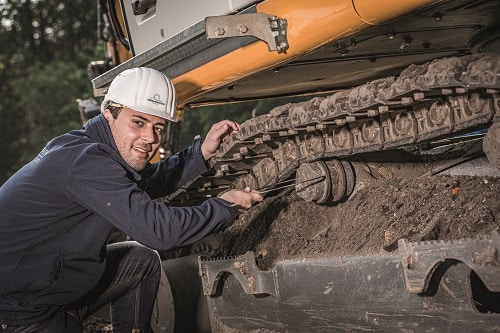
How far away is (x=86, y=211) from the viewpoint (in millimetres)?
3912

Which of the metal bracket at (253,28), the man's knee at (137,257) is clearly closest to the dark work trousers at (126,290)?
the man's knee at (137,257)

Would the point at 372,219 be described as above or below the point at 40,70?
below

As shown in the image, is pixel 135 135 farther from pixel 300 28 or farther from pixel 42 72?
pixel 42 72

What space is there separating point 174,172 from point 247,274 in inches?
30.9

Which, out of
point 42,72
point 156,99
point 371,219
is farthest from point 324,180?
point 42,72

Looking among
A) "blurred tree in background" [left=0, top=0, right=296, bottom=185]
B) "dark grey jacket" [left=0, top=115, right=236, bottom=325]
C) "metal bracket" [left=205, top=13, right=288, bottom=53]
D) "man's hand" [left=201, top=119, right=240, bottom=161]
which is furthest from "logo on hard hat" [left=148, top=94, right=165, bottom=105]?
"blurred tree in background" [left=0, top=0, right=296, bottom=185]

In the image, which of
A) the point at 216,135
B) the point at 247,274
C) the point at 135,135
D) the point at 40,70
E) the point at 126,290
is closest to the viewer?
the point at 135,135

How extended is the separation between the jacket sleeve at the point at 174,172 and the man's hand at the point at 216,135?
41 mm

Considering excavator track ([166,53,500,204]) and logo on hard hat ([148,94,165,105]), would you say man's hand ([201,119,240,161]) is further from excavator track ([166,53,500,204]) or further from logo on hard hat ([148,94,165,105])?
logo on hard hat ([148,94,165,105])

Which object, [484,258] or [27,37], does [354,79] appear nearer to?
[484,258]

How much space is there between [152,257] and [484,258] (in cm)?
212

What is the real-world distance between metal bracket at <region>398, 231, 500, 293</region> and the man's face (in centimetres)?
130

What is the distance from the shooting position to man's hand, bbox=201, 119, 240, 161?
4.41m

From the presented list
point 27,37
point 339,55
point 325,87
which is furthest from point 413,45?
point 27,37
